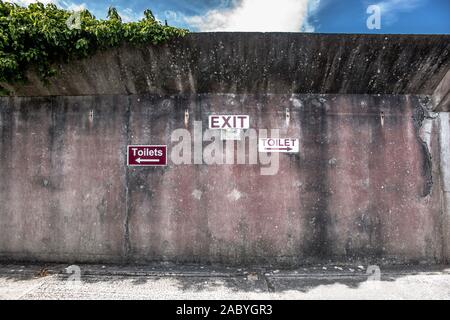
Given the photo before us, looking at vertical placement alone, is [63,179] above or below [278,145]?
below

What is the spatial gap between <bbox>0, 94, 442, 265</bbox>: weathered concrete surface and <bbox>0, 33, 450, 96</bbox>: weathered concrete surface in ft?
0.60

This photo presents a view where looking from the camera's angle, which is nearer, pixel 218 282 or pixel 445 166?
pixel 218 282

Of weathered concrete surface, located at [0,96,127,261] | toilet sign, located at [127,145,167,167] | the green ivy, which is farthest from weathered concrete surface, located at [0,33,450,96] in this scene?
toilet sign, located at [127,145,167,167]

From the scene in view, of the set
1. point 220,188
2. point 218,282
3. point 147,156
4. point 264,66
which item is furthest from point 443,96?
point 147,156

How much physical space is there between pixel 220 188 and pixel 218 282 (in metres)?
1.36

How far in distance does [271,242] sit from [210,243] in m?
0.94

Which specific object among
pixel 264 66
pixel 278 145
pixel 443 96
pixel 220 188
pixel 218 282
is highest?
pixel 264 66

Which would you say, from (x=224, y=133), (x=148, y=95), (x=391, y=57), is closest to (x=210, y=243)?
(x=224, y=133)

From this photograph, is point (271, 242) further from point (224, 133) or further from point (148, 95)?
point (148, 95)

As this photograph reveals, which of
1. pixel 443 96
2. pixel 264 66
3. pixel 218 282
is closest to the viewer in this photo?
pixel 218 282

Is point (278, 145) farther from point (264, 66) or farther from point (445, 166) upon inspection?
point (445, 166)

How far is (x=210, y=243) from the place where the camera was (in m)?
4.50

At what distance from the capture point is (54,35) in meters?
3.93

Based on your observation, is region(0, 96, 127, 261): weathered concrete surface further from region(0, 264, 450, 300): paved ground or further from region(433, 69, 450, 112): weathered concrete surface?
region(433, 69, 450, 112): weathered concrete surface
